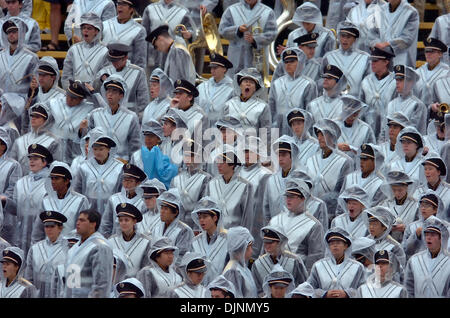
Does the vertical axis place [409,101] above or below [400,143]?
below

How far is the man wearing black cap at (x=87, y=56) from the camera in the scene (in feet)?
63.4

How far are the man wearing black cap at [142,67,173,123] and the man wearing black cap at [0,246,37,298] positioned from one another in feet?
10.1

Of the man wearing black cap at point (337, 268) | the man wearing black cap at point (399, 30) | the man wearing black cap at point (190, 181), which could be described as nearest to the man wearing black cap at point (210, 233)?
the man wearing black cap at point (190, 181)

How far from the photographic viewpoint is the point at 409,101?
731 inches

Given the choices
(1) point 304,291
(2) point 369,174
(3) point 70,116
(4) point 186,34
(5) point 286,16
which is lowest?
(5) point 286,16

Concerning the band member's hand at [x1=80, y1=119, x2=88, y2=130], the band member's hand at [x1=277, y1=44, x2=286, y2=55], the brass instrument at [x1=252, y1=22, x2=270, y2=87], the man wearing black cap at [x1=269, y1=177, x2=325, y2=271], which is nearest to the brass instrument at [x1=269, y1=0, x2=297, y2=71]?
Answer: the band member's hand at [x1=277, y1=44, x2=286, y2=55]

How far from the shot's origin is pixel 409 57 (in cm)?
1975

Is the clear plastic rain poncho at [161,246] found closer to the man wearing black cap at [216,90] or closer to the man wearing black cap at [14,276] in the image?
the man wearing black cap at [14,276]

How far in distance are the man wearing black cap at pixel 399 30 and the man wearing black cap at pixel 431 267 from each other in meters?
4.04

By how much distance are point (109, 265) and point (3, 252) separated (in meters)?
1.81

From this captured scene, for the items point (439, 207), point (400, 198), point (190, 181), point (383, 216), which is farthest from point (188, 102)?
point (439, 207)

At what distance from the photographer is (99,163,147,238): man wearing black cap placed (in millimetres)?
16969

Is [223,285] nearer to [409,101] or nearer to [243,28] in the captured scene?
[409,101]

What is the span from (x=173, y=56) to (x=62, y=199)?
3.08m
